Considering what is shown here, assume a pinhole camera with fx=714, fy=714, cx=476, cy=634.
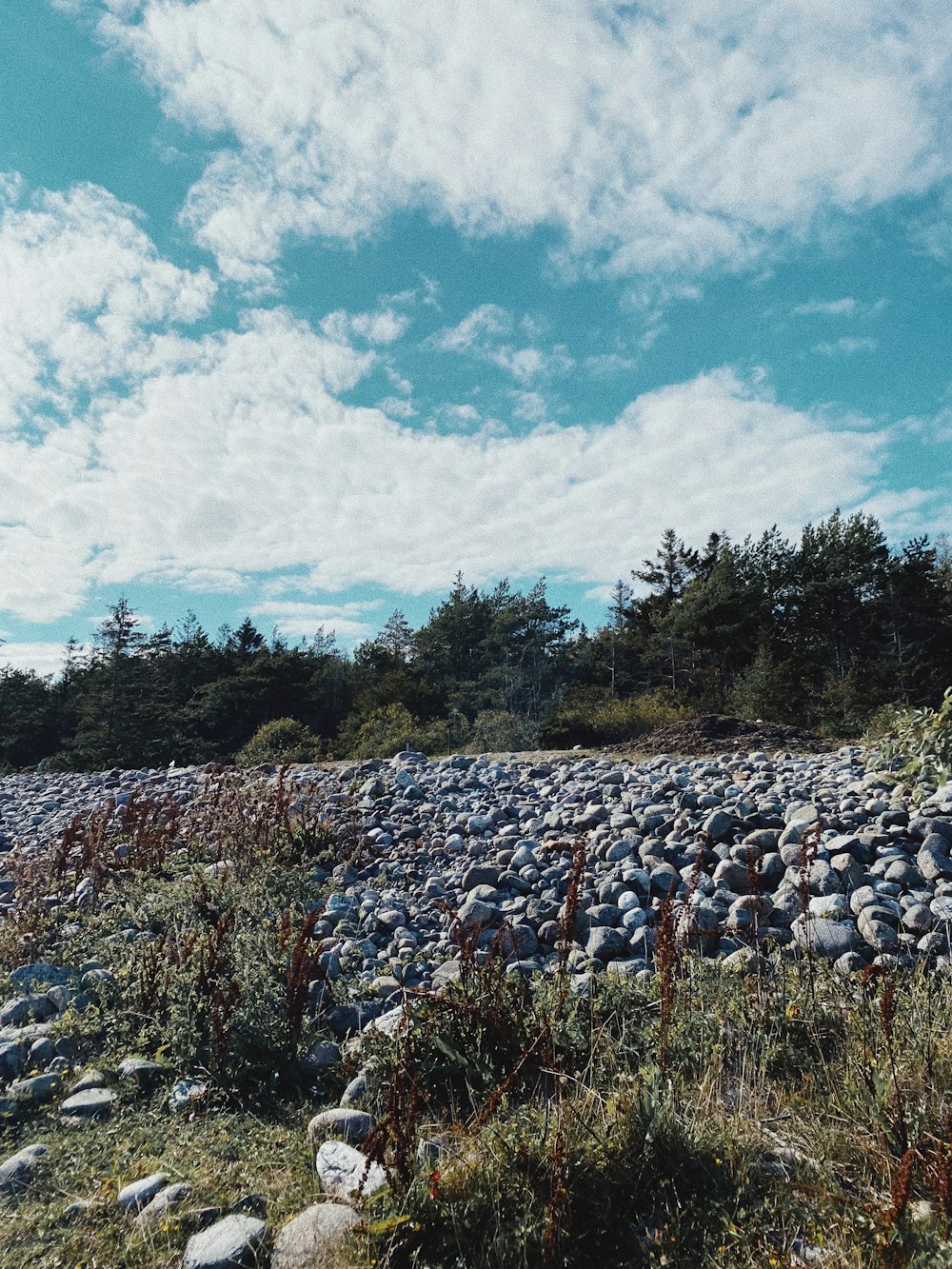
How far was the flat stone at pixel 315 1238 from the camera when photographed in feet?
5.51

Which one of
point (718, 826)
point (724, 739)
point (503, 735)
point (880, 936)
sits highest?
point (503, 735)

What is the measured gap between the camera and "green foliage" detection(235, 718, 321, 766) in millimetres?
14355

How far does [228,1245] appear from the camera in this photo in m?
1.74

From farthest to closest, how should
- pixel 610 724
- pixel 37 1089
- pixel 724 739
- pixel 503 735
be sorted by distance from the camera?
1. pixel 503 735
2. pixel 610 724
3. pixel 724 739
4. pixel 37 1089

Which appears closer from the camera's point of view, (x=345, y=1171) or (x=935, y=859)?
(x=345, y=1171)

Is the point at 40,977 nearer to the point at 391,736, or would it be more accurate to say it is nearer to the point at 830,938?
the point at 830,938

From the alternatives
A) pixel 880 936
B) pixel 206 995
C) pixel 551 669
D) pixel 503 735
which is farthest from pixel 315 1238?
pixel 551 669

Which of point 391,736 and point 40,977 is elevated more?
point 391,736

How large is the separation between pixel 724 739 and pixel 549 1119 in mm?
8835

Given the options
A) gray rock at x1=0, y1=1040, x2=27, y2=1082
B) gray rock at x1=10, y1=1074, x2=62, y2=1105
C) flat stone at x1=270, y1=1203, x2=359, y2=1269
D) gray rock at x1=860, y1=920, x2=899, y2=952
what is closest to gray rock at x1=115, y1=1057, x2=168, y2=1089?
gray rock at x1=10, y1=1074, x2=62, y2=1105

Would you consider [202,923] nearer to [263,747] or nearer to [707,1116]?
[707,1116]

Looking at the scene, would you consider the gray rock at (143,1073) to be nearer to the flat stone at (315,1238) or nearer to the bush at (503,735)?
the flat stone at (315,1238)

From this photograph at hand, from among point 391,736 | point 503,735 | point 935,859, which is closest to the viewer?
point 935,859

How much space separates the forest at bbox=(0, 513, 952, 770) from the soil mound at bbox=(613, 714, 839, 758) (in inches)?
274
